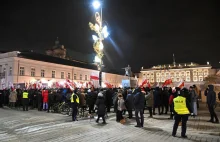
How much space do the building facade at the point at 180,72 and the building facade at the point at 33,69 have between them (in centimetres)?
6235

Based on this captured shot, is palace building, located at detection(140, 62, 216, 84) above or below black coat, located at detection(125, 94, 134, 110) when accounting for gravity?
above

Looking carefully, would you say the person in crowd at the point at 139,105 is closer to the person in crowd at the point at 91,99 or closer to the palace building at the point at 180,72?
the person in crowd at the point at 91,99

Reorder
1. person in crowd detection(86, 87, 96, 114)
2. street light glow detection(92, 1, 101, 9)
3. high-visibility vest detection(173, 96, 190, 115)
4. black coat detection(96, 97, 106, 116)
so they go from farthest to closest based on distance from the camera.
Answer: street light glow detection(92, 1, 101, 9) → person in crowd detection(86, 87, 96, 114) → black coat detection(96, 97, 106, 116) → high-visibility vest detection(173, 96, 190, 115)

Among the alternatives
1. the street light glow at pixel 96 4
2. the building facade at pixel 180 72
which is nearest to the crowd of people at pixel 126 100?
the street light glow at pixel 96 4

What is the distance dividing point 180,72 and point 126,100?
360 feet

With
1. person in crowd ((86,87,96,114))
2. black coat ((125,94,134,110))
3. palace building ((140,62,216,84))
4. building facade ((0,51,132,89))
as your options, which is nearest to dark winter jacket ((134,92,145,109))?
black coat ((125,94,134,110))

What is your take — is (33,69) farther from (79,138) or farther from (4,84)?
(79,138)

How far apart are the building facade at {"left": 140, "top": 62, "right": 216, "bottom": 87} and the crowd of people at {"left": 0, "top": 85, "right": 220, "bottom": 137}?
3705 inches

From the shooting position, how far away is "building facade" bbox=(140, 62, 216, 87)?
10862 cm

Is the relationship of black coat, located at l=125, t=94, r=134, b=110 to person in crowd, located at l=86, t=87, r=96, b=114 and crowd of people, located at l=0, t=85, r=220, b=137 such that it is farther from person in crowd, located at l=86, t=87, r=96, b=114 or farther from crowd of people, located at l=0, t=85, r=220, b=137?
person in crowd, located at l=86, t=87, r=96, b=114

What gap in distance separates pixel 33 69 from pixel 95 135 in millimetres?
46665

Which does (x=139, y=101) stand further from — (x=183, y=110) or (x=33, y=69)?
(x=33, y=69)

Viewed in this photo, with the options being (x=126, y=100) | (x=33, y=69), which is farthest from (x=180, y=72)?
(x=126, y=100)

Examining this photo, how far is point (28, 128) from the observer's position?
10242 millimetres
